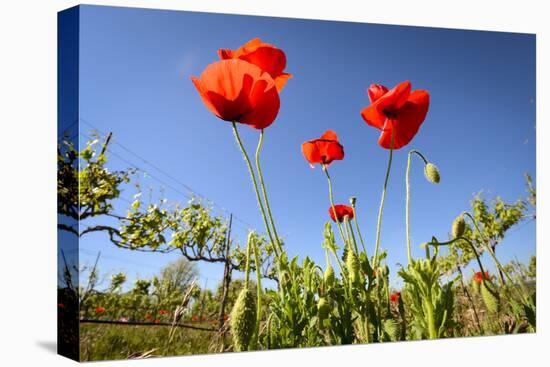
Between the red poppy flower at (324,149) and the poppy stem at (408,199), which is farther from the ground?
the red poppy flower at (324,149)

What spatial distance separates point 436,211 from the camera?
401 centimetres

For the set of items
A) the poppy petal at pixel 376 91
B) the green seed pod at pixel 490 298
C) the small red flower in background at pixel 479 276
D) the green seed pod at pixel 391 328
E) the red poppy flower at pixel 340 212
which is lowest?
the green seed pod at pixel 391 328

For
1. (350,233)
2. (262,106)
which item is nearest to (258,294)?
(350,233)

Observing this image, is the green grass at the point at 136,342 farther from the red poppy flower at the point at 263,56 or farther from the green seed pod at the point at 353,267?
the red poppy flower at the point at 263,56

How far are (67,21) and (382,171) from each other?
1779 millimetres

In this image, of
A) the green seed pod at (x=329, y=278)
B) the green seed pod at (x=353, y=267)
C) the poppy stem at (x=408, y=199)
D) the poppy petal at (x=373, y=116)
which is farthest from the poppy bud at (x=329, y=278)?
the poppy petal at (x=373, y=116)

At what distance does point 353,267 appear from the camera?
143 inches

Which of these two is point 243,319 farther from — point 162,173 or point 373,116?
point 373,116

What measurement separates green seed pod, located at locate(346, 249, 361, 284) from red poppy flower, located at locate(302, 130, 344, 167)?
51cm

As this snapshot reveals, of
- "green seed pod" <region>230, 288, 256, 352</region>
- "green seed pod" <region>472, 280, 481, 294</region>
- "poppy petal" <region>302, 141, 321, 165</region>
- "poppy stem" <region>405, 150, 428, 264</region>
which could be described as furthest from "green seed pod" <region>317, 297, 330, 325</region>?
"green seed pod" <region>472, 280, 481, 294</region>

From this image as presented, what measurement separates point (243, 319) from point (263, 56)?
1.26m

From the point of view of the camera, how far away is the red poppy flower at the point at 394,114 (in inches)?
150
